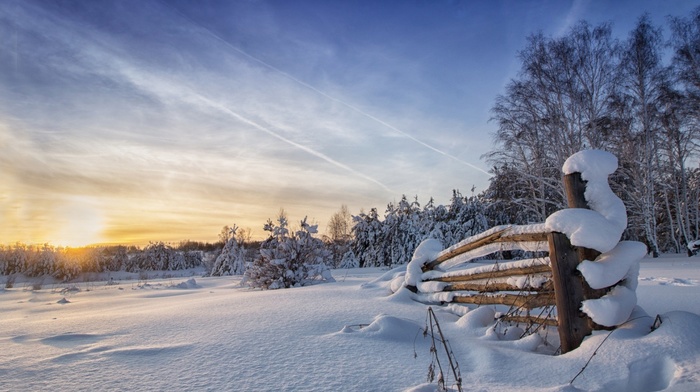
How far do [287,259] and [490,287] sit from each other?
18.9 ft

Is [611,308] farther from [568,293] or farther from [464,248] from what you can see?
[464,248]

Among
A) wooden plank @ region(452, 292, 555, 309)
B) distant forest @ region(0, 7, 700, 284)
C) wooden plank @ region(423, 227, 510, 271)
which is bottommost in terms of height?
wooden plank @ region(452, 292, 555, 309)

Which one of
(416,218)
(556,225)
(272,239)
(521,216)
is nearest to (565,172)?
(556,225)

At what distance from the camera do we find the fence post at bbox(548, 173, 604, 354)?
2.67 metres

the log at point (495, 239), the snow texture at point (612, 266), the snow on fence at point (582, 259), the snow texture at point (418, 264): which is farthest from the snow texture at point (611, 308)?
the snow texture at point (418, 264)

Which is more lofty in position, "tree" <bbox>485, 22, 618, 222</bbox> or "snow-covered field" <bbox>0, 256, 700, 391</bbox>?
"tree" <bbox>485, 22, 618, 222</bbox>

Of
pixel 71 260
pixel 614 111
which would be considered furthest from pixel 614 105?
pixel 71 260

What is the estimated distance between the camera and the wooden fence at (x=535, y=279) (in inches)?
106

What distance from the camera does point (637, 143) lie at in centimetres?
1574

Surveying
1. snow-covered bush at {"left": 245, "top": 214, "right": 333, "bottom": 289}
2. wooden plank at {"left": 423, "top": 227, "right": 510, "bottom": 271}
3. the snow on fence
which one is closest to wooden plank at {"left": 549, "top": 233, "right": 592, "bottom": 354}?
the snow on fence

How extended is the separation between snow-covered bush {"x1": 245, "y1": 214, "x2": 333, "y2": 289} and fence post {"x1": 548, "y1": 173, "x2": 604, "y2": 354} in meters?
6.53

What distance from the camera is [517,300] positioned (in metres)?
3.32

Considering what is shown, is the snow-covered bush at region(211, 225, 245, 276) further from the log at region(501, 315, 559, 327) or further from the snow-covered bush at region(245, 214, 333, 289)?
the log at region(501, 315, 559, 327)

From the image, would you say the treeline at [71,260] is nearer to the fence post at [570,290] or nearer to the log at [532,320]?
the log at [532,320]
